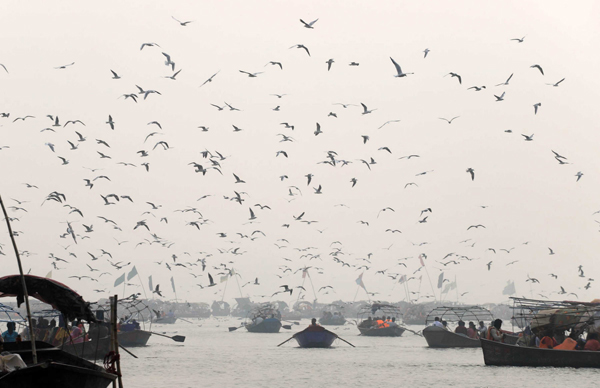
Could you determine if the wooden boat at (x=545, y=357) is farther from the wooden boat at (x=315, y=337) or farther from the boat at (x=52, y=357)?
the wooden boat at (x=315, y=337)

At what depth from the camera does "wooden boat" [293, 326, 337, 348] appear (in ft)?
182

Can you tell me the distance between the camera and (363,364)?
46.8 m

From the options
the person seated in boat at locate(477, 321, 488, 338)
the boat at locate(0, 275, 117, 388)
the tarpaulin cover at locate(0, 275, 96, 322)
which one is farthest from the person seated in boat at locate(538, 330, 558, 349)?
the tarpaulin cover at locate(0, 275, 96, 322)

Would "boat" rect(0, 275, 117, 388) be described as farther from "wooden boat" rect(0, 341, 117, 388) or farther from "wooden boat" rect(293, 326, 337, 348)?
"wooden boat" rect(293, 326, 337, 348)

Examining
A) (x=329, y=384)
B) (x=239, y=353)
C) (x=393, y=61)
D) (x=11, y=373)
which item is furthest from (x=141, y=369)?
(x=11, y=373)

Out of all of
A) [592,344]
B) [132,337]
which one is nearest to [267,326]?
[132,337]

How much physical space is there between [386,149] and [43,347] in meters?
26.5

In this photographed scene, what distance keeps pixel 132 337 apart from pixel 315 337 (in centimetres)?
1352

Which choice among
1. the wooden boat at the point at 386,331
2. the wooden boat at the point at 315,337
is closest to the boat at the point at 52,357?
the wooden boat at the point at 315,337

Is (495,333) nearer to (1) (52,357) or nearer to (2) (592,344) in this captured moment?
(2) (592,344)

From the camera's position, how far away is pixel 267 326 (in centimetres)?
8850

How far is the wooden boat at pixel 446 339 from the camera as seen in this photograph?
53.0 m

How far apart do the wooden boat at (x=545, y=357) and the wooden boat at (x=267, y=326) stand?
5421 cm

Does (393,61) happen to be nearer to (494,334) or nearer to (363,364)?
(494,334)
